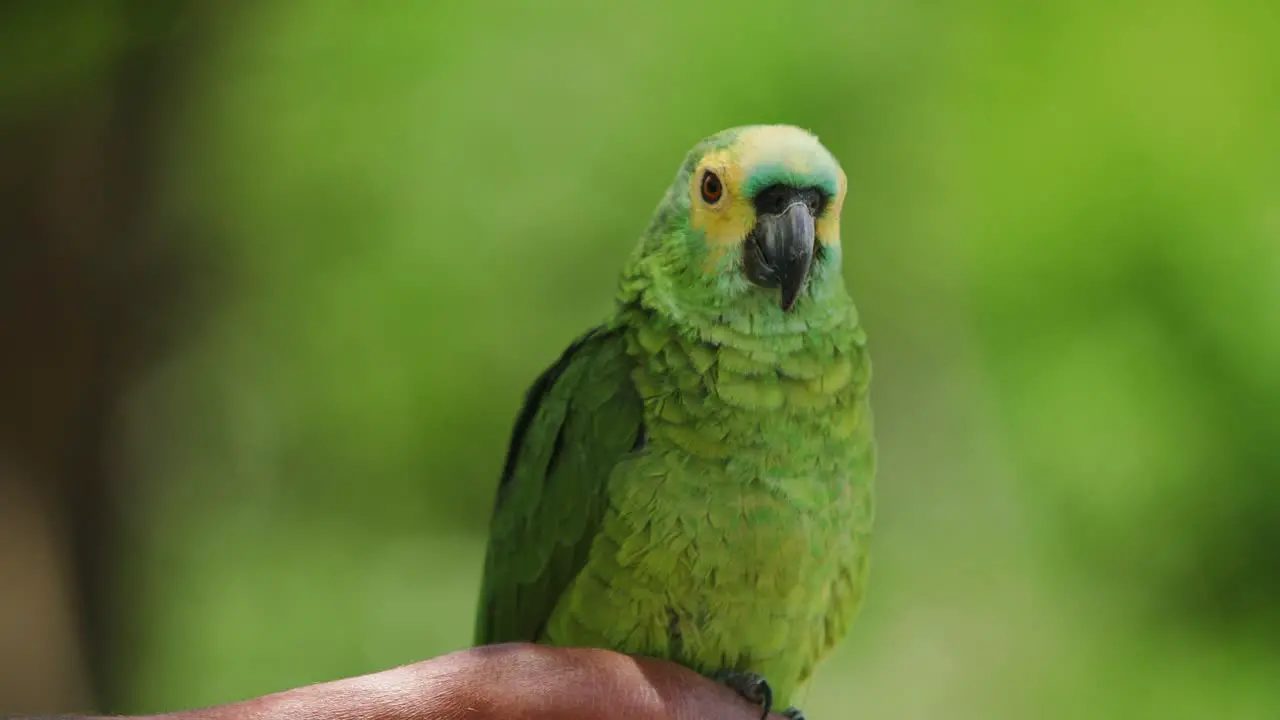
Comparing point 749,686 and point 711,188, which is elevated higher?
point 711,188

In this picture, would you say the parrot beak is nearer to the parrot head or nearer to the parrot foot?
the parrot head

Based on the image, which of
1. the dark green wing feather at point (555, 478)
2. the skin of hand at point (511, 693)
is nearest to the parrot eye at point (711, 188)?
the dark green wing feather at point (555, 478)

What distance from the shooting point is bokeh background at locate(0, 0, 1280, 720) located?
2.38 m

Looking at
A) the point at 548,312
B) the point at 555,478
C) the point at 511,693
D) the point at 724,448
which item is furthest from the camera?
the point at 548,312

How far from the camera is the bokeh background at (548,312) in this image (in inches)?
93.7

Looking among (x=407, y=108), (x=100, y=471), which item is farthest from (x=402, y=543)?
(x=407, y=108)

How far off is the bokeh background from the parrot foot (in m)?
1.12

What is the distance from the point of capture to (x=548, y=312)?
2.53 m

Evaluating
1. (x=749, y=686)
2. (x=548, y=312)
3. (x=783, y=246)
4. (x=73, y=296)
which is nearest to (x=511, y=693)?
(x=749, y=686)

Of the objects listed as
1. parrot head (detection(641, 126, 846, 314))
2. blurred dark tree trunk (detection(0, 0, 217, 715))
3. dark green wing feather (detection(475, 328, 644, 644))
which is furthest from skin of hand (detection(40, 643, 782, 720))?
blurred dark tree trunk (detection(0, 0, 217, 715))

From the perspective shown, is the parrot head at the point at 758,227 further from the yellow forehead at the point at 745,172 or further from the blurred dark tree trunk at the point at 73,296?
the blurred dark tree trunk at the point at 73,296

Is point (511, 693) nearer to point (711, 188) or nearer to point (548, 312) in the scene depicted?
point (711, 188)

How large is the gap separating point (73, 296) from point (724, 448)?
191cm

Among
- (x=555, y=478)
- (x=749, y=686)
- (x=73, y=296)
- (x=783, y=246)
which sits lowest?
(x=749, y=686)
